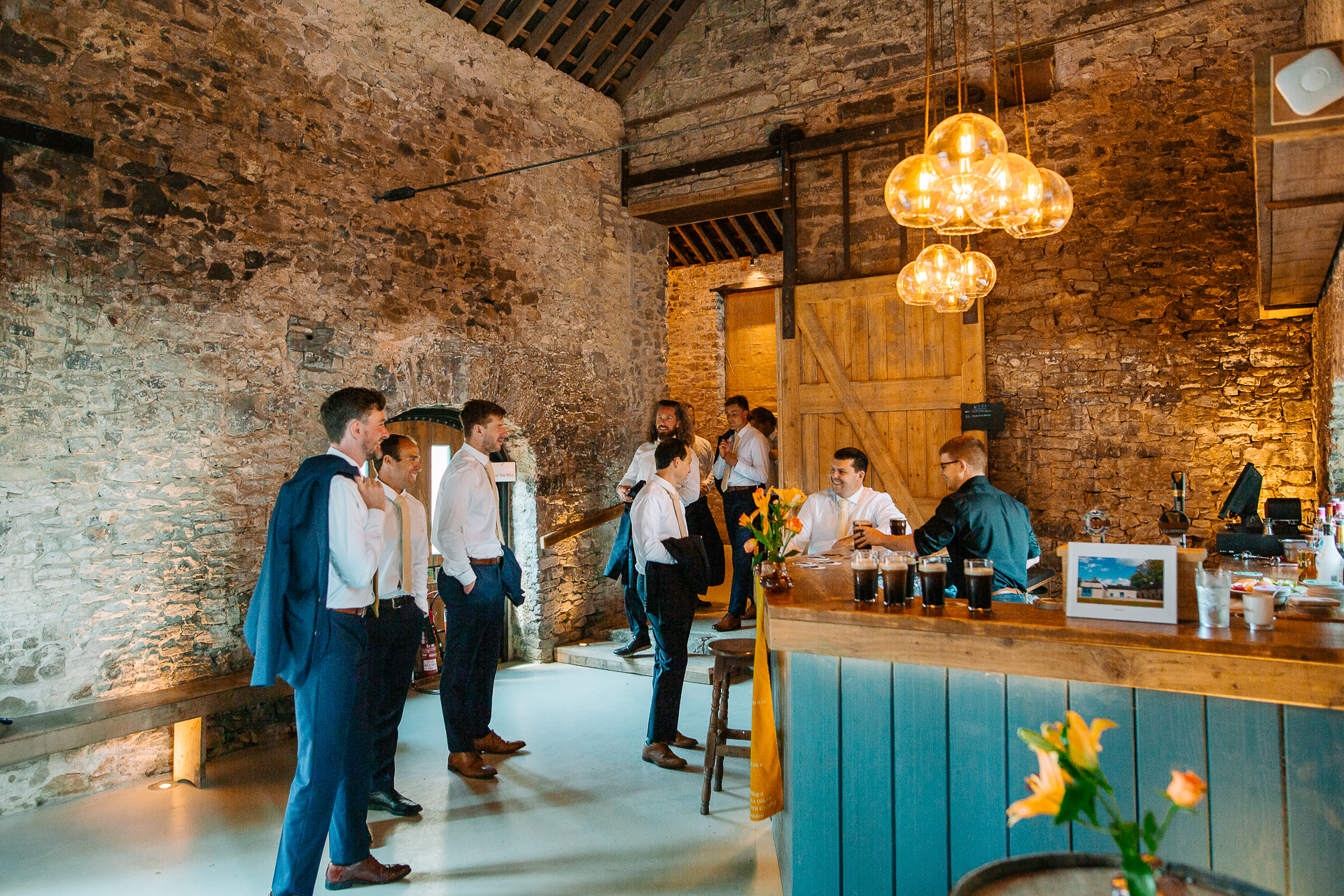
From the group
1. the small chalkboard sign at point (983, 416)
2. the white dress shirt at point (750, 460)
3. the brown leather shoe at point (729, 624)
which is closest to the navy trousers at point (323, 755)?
the brown leather shoe at point (729, 624)

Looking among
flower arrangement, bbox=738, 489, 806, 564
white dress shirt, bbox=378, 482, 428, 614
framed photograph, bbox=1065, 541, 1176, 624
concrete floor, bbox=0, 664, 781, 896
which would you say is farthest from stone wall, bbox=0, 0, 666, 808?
framed photograph, bbox=1065, 541, 1176, 624

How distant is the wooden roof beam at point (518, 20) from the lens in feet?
22.8

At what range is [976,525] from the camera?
3.60 m

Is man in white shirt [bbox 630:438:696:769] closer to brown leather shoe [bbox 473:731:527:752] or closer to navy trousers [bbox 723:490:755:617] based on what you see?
brown leather shoe [bbox 473:731:527:752]

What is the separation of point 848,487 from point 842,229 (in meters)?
3.20

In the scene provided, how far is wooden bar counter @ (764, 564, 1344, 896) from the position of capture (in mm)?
1985

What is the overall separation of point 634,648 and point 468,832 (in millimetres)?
3052

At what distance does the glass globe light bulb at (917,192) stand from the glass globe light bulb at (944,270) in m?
0.92

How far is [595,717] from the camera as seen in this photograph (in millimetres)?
5449

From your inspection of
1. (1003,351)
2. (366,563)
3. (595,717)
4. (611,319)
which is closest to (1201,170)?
(1003,351)

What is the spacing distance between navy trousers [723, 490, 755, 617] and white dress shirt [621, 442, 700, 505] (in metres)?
0.43

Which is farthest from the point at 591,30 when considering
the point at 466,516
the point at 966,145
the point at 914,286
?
the point at 966,145

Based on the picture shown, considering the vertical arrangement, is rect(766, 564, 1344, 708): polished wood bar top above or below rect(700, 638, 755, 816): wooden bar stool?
above

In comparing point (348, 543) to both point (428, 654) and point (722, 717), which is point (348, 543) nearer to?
point (722, 717)
